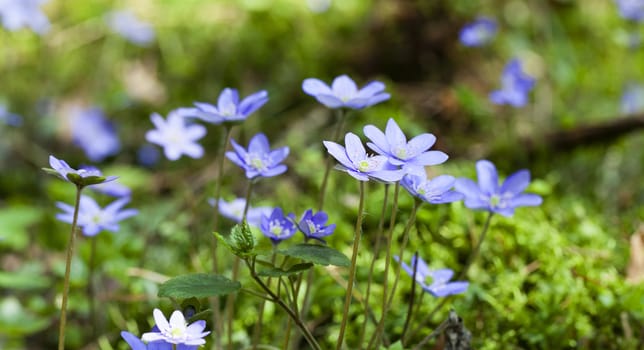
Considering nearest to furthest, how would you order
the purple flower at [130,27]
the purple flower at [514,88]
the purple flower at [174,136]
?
the purple flower at [174,136] < the purple flower at [514,88] < the purple flower at [130,27]

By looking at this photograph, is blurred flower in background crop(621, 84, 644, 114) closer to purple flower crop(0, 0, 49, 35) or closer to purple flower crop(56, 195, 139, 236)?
purple flower crop(56, 195, 139, 236)

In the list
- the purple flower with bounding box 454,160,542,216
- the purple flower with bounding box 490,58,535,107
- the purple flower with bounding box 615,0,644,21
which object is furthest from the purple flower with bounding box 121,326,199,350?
the purple flower with bounding box 615,0,644,21

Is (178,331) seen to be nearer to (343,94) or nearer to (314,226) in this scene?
(314,226)

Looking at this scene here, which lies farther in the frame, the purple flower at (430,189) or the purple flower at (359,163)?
the purple flower at (430,189)

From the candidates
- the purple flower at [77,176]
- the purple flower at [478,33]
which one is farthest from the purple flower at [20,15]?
the purple flower at [77,176]

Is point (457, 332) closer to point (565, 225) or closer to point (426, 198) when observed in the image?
point (426, 198)

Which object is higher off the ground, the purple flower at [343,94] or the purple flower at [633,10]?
the purple flower at [343,94]

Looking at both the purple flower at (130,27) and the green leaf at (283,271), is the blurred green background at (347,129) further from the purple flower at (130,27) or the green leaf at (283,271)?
the green leaf at (283,271)

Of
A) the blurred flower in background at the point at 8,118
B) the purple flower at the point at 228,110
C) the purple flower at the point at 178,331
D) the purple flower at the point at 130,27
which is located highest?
the purple flower at the point at 130,27
